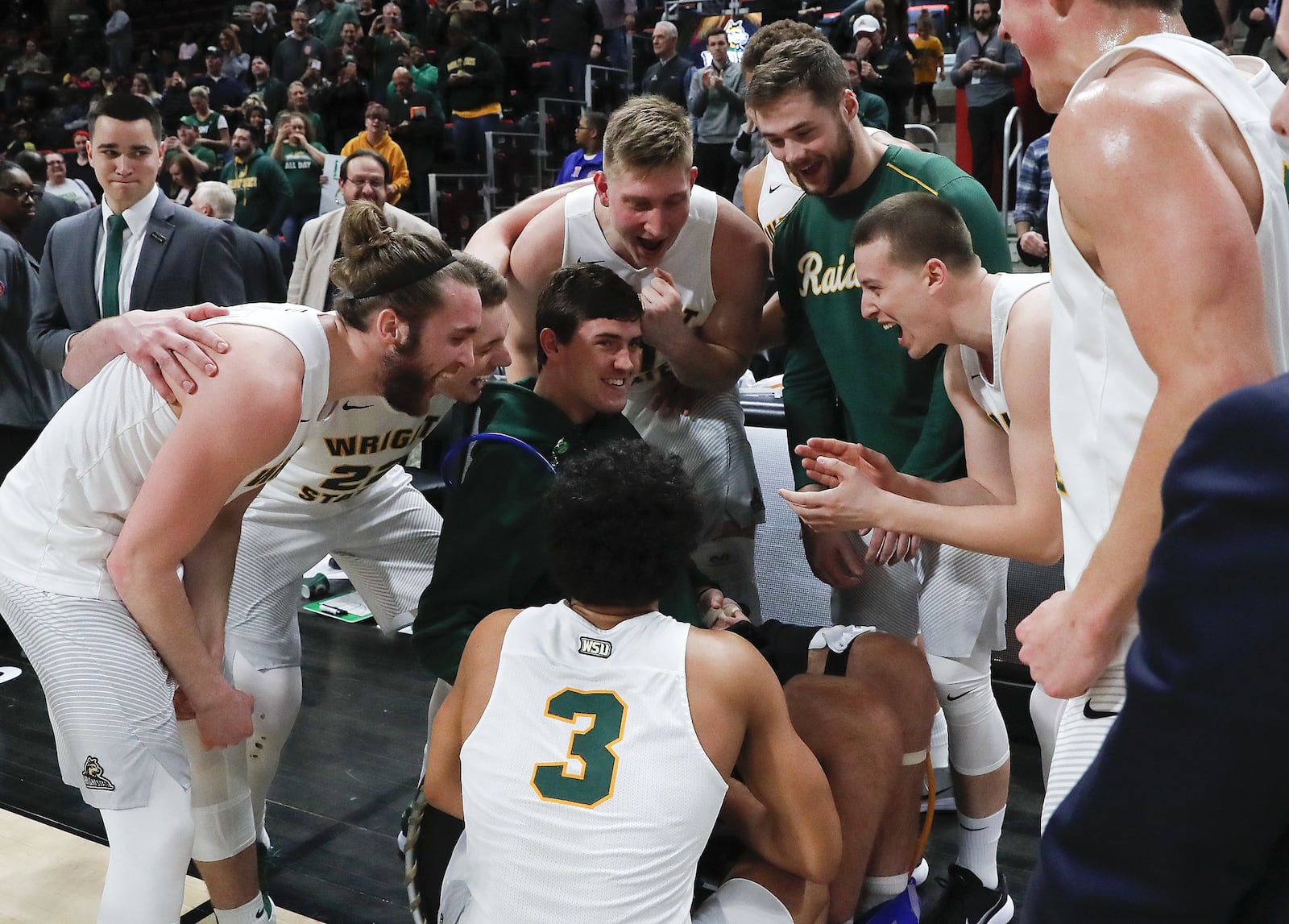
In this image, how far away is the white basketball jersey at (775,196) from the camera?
3.51 metres

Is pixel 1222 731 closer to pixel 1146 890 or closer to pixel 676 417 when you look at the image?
pixel 1146 890

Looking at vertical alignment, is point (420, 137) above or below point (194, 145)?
above

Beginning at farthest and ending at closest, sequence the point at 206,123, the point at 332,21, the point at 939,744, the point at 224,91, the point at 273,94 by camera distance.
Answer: the point at 332,21
the point at 224,91
the point at 273,94
the point at 206,123
the point at 939,744

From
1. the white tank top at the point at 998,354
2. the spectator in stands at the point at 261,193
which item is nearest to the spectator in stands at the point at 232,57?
the spectator in stands at the point at 261,193

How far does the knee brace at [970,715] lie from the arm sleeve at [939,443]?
0.42m

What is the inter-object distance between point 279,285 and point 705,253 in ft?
6.41

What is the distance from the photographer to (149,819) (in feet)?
6.48

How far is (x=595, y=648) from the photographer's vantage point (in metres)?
1.82

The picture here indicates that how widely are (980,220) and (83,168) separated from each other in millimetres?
11095

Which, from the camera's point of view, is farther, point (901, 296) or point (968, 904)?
point (968, 904)

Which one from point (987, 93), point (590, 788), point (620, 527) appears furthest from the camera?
point (987, 93)

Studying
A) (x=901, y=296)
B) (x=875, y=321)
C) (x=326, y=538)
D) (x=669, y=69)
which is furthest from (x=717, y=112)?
(x=901, y=296)

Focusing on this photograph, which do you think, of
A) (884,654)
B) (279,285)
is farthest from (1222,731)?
(279,285)

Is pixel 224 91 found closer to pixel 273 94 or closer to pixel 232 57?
pixel 232 57
